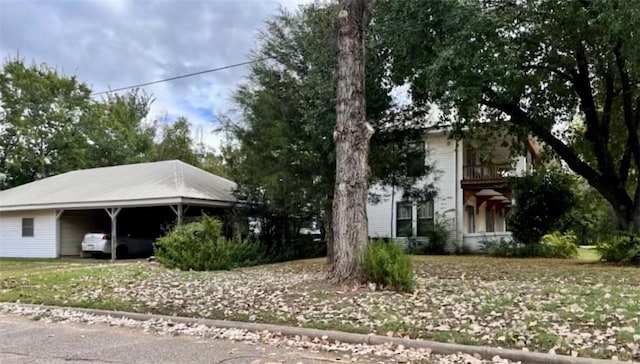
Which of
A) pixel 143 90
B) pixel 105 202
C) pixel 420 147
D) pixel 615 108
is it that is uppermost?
pixel 143 90

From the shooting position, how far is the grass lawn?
608 cm

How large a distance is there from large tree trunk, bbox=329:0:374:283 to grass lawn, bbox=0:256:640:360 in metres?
0.58

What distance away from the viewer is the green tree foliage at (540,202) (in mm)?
21453

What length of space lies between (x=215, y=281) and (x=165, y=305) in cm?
328

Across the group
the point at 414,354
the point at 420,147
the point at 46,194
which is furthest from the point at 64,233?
the point at 414,354

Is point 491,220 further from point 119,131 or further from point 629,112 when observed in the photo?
point 119,131

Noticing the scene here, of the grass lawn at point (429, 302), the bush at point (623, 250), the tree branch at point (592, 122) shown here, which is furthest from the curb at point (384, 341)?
the tree branch at point (592, 122)

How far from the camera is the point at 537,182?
70.3ft

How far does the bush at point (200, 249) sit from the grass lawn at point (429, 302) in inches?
74.5

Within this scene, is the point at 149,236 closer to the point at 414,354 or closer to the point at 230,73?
the point at 230,73

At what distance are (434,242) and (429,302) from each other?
14.9 metres

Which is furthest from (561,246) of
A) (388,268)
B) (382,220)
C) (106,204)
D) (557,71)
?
(106,204)

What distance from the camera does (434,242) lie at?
22.6 m

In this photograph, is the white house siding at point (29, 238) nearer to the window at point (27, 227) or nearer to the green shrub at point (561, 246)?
the window at point (27, 227)
